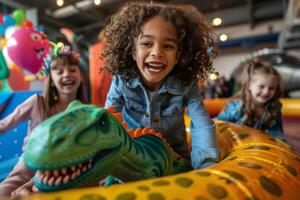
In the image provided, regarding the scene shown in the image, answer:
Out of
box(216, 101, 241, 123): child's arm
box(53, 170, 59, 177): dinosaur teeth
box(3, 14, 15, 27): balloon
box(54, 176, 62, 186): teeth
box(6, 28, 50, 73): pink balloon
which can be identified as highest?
box(3, 14, 15, 27): balloon

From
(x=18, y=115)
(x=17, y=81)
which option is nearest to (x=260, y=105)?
(x=18, y=115)

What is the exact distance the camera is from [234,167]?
0.54 metres

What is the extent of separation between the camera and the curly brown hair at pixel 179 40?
0.80 meters

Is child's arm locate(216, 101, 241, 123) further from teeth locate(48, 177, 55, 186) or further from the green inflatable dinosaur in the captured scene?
teeth locate(48, 177, 55, 186)

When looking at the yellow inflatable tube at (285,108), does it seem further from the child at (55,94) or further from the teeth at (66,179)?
the teeth at (66,179)

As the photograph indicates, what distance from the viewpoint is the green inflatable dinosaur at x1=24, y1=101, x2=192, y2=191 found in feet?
1.35

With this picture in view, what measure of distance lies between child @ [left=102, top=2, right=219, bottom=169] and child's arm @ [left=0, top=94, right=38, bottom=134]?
32 centimetres

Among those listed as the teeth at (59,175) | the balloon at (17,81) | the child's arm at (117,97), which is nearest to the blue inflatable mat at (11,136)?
the child's arm at (117,97)

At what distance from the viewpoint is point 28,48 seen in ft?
5.52

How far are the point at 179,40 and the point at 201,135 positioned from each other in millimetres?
264

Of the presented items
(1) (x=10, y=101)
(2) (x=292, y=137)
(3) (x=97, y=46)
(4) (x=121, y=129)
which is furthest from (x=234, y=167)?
(3) (x=97, y=46)

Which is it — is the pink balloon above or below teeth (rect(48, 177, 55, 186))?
above

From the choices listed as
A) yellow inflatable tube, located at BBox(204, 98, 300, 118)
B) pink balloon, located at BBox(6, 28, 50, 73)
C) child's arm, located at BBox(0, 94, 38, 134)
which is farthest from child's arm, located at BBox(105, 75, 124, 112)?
yellow inflatable tube, located at BBox(204, 98, 300, 118)

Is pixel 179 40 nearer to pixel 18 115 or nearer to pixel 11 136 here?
Answer: pixel 18 115
